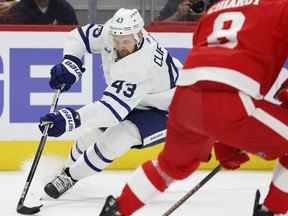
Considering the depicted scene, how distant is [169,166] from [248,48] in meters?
0.42

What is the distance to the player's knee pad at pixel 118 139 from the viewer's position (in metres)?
3.43

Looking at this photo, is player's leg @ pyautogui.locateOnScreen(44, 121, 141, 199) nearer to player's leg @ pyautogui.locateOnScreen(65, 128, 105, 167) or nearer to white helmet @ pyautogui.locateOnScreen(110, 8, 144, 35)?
player's leg @ pyautogui.locateOnScreen(65, 128, 105, 167)

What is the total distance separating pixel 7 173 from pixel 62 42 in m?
0.67

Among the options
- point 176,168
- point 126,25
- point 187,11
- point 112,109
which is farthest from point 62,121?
point 187,11

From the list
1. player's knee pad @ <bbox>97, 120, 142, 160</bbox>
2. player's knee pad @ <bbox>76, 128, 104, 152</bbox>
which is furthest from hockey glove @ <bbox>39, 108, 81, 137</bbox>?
player's knee pad @ <bbox>76, 128, 104, 152</bbox>

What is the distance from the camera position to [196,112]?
2.44m

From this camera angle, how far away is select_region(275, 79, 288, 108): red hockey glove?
2445 mm

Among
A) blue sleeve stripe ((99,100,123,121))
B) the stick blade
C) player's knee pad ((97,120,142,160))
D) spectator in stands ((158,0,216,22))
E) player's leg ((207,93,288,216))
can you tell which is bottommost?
the stick blade

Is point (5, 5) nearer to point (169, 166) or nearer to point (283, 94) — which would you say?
point (169, 166)

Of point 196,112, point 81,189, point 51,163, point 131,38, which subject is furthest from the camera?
point 51,163

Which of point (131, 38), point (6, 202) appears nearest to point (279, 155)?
point (131, 38)

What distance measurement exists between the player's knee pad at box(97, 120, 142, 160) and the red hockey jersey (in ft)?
3.34

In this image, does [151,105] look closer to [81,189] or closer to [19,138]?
A: [81,189]

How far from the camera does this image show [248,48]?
2.37 meters
